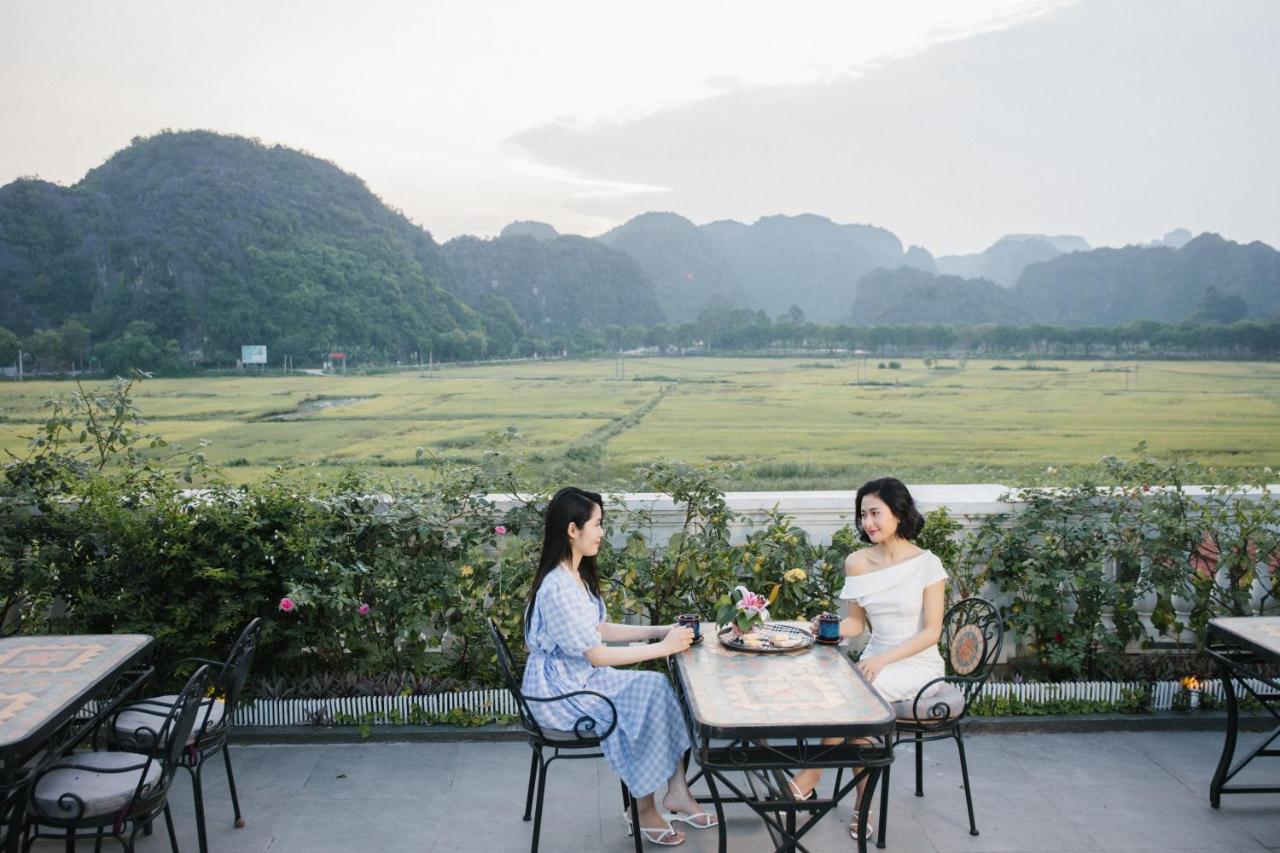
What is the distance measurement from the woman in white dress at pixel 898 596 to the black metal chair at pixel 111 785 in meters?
1.72

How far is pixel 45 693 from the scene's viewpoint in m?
2.35

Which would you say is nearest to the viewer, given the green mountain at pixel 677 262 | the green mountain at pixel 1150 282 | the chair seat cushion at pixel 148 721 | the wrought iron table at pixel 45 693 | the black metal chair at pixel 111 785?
the wrought iron table at pixel 45 693

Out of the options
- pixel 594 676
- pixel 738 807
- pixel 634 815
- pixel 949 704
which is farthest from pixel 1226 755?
pixel 594 676

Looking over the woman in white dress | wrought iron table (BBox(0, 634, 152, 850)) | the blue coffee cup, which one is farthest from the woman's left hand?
wrought iron table (BBox(0, 634, 152, 850))

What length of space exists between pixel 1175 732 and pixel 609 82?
951cm

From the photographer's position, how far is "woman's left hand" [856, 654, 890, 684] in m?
2.78

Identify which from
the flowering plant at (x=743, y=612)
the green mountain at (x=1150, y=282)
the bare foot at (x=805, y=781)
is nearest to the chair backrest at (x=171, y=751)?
the flowering plant at (x=743, y=612)

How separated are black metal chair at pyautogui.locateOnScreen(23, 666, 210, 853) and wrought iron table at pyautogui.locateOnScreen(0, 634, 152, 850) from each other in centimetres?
5

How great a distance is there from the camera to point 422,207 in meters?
14.1

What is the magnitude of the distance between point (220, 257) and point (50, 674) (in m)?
10.4

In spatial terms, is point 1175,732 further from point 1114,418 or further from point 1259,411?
point 1114,418

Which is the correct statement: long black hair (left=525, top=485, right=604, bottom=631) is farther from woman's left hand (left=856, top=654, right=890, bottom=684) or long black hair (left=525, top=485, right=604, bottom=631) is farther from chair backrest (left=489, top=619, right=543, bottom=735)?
woman's left hand (left=856, top=654, right=890, bottom=684)

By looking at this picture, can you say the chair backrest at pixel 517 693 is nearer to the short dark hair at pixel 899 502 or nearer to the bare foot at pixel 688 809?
the bare foot at pixel 688 809

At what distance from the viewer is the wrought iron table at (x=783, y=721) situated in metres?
2.16
